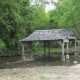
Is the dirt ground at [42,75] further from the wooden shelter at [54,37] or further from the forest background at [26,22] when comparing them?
the forest background at [26,22]

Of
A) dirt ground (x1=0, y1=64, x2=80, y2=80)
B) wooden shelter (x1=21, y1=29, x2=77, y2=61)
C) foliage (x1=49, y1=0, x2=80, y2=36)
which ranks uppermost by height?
foliage (x1=49, y1=0, x2=80, y2=36)

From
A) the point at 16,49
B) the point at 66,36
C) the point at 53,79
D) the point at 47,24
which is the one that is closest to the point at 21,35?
the point at 16,49

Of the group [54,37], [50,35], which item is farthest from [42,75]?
[50,35]

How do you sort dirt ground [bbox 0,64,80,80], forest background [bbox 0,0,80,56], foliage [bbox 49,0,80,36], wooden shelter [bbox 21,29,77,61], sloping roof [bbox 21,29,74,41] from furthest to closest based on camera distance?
foliage [bbox 49,0,80,36], forest background [bbox 0,0,80,56], sloping roof [bbox 21,29,74,41], wooden shelter [bbox 21,29,77,61], dirt ground [bbox 0,64,80,80]

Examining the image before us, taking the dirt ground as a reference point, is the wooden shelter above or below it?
above

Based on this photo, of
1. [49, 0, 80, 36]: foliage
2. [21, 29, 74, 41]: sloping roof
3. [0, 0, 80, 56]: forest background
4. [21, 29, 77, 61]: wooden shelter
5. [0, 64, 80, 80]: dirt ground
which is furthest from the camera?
[49, 0, 80, 36]: foliage

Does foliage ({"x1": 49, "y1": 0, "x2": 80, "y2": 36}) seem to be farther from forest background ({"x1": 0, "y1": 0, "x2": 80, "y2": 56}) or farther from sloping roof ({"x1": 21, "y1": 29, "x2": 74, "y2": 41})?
sloping roof ({"x1": 21, "y1": 29, "x2": 74, "y2": 41})

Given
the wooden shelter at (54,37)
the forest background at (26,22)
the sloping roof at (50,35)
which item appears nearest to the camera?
the wooden shelter at (54,37)

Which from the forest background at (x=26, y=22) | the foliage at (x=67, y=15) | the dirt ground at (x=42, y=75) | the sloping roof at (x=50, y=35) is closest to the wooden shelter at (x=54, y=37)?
the sloping roof at (x=50, y=35)

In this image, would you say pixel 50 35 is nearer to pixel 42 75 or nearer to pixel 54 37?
pixel 54 37

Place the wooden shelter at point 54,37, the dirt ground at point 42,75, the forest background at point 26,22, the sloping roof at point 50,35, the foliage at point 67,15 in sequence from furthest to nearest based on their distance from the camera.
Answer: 1. the foliage at point 67,15
2. the forest background at point 26,22
3. the sloping roof at point 50,35
4. the wooden shelter at point 54,37
5. the dirt ground at point 42,75

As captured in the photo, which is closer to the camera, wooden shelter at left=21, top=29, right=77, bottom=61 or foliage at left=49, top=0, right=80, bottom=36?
wooden shelter at left=21, top=29, right=77, bottom=61

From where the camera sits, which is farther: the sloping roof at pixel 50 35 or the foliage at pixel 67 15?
the foliage at pixel 67 15

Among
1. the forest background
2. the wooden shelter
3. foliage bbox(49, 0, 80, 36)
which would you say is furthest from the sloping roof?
foliage bbox(49, 0, 80, 36)
